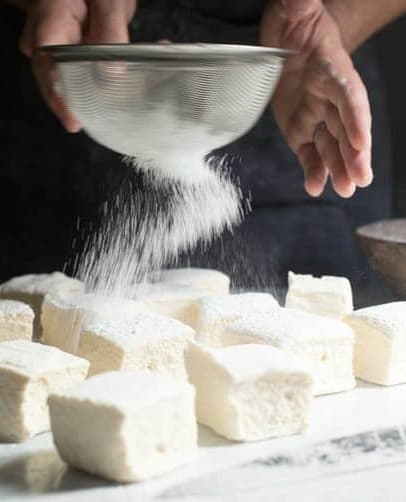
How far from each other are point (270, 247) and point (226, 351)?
3.67ft

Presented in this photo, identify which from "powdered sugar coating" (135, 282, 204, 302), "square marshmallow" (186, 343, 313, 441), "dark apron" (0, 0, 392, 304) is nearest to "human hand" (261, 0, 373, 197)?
"dark apron" (0, 0, 392, 304)

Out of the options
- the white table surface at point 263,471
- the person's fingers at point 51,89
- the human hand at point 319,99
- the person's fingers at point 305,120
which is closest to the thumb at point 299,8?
the human hand at point 319,99

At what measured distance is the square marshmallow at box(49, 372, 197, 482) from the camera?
52.6 inches

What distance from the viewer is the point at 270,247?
8.74 ft

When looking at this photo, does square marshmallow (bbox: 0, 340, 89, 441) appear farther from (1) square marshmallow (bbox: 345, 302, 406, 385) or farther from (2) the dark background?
(2) the dark background

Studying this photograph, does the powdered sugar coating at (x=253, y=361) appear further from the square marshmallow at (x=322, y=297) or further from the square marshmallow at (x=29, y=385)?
the square marshmallow at (x=322, y=297)

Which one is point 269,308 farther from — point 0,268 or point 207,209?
point 0,268

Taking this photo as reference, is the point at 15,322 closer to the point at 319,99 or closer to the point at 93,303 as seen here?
the point at 93,303

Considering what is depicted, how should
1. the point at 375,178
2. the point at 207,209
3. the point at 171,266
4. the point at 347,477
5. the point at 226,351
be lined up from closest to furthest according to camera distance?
the point at 347,477 < the point at 226,351 < the point at 207,209 < the point at 171,266 < the point at 375,178

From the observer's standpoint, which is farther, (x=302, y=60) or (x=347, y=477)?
(x=302, y=60)

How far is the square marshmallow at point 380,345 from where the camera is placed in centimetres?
177

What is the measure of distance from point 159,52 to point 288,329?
50 centimetres

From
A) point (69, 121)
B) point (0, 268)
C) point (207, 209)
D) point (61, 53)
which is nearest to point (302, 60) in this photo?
point (207, 209)

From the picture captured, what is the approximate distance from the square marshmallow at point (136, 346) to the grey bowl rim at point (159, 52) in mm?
433
